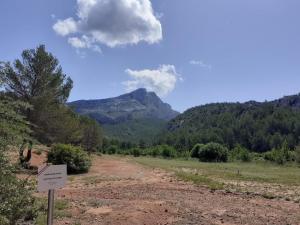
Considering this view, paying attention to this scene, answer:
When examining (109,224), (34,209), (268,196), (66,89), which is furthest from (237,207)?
(66,89)

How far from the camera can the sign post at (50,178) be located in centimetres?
756

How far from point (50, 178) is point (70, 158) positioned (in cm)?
2197

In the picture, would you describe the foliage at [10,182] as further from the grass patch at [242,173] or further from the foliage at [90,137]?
the foliage at [90,137]

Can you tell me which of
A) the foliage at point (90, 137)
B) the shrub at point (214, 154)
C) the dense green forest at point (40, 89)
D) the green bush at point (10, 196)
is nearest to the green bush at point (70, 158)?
the dense green forest at point (40, 89)

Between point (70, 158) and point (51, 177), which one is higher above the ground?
point (70, 158)

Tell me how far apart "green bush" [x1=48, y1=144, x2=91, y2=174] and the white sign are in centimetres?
2153

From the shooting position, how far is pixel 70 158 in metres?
29.3

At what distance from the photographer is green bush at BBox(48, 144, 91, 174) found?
2916 centimetres

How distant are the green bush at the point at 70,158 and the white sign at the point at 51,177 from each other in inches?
848

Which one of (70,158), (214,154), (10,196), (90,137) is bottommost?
(10,196)

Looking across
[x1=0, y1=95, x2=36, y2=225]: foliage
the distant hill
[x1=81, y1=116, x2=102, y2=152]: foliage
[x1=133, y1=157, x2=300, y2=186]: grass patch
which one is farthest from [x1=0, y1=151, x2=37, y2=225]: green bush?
the distant hill

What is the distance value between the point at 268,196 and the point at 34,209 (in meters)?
12.0

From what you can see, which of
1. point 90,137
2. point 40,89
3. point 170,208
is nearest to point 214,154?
point 90,137

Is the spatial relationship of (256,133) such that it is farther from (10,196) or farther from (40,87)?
(10,196)
